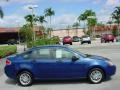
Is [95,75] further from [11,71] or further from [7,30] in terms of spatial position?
[7,30]

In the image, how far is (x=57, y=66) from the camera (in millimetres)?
13195

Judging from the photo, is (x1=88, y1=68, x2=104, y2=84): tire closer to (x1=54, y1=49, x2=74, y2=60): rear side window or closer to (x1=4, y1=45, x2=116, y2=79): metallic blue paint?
(x1=4, y1=45, x2=116, y2=79): metallic blue paint

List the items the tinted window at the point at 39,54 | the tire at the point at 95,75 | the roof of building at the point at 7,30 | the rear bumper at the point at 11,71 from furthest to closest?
the roof of building at the point at 7,30 → the rear bumper at the point at 11,71 → the tinted window at the point at 39,54 → the tire at the point at 95,75

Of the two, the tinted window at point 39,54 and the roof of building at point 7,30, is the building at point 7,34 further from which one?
the tinted window at point 39,54

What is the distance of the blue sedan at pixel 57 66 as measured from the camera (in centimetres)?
1316

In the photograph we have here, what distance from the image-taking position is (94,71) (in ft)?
43.2

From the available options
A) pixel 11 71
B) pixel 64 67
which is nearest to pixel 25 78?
pixel 11 71

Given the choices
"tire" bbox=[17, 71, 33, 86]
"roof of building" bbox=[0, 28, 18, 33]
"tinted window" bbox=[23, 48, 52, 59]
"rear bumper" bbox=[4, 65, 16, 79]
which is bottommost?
"tire" bbox=[17, 71, 33, 86]

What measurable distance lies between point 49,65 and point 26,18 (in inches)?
2990

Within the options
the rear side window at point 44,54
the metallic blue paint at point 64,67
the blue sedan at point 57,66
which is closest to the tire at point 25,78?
the blue sedan at point 57,66

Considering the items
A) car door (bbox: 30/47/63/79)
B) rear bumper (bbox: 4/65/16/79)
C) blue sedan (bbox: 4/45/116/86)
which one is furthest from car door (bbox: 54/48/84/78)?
rear bumper (bbox: 4/65/16/79)

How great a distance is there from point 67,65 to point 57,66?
37 cm

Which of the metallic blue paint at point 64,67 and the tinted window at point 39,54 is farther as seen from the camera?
the tinted window at point 39,54

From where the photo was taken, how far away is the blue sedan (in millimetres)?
13156
